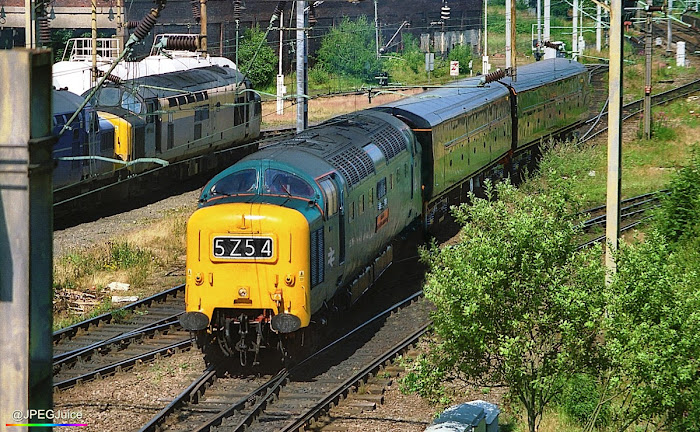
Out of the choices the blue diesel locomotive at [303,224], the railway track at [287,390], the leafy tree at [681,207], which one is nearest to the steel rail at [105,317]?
the blue diesel locomotive at [303,224]

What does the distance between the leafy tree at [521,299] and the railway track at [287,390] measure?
10.4 ft

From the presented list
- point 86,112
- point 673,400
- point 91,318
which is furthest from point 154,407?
point 86,112

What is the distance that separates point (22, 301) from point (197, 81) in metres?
30.6

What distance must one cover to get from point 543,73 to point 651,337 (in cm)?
2809

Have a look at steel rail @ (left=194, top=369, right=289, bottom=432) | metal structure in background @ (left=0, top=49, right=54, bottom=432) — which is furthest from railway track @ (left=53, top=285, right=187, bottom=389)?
metal structure in background @ (left=0, top=49, right=54, bottom=432)

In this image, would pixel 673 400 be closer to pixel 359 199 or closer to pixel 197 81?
pixel 359 199

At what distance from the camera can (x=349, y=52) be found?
66.1m

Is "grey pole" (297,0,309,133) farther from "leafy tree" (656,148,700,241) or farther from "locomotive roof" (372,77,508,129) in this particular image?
"leafy tree" (656,148,700,241)

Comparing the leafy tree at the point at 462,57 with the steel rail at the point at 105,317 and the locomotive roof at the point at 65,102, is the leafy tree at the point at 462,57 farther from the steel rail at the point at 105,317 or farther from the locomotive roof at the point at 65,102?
the steel rail at the point at 105,317

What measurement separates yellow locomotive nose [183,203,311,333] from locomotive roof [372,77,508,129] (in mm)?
9086

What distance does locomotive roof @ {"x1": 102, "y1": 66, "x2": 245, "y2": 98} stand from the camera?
32253mm

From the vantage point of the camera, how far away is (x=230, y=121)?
38.4 meters

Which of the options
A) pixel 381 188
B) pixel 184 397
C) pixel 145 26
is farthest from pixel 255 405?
pixel 145 26

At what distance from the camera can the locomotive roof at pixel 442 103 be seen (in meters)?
24.0
